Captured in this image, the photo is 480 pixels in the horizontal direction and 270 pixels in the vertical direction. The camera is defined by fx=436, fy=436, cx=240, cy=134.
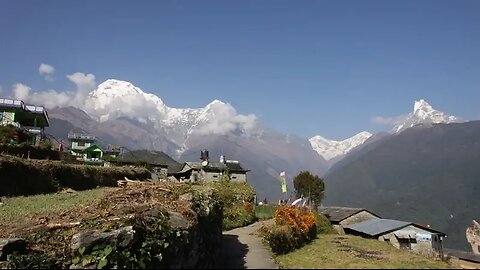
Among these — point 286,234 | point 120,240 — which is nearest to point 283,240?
point 286,234

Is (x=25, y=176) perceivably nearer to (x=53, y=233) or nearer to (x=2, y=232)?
(x=2, y=232)

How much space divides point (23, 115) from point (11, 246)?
2374 inches

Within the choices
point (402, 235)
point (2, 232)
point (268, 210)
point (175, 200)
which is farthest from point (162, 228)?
point (268, 210)

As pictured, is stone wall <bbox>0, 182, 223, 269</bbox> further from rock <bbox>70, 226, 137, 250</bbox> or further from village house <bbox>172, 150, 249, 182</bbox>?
village house <bbox>172, 150, 249, 182</bbox>

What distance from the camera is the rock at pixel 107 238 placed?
479 inches

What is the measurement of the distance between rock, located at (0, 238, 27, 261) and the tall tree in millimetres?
80183

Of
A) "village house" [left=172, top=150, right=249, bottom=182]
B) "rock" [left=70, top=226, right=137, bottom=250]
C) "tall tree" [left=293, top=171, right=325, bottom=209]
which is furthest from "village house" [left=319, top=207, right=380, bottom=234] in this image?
"rock" [left=70, top=226, right=137, bottom=250]

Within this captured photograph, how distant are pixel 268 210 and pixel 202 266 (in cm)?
5053

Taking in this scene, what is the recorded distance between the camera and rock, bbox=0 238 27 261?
13.9 metres

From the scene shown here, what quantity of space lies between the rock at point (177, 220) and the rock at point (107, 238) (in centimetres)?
148

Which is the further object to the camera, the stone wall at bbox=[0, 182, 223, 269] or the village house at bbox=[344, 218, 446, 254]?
the village house at bbox=[344, 218, 446, 254]

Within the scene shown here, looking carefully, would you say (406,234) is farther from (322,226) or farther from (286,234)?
(286,234)

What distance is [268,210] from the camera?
6300 cm

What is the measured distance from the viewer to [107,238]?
1228 centimetres
